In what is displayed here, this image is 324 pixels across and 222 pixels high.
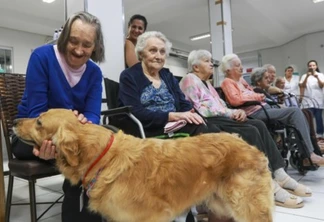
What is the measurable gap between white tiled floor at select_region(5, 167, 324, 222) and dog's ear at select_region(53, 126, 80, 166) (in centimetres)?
112

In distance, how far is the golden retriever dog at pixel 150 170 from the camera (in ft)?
3.41

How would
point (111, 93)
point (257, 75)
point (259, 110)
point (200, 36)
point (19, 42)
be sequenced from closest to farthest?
point (111, 93) → point (259, 110) → point (257, 75) → point (19, 42) → point (200, 36)

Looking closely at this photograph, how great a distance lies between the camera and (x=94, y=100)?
1549mm

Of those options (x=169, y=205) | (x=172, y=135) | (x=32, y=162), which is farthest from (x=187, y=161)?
(x=32, y=162)

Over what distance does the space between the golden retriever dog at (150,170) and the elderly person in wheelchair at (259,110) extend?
159 centimetres

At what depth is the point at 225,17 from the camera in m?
5.57

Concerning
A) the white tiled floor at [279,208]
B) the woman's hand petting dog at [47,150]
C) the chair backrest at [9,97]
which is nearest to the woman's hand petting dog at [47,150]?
the woman's hand petting dog at [47,150]

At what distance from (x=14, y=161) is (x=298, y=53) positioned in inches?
420

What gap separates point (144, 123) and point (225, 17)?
4.57 m

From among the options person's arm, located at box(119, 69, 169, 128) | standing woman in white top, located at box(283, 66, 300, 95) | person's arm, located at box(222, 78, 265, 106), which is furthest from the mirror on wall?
standing woman in white top, located at box(283, 66, 300, 95)

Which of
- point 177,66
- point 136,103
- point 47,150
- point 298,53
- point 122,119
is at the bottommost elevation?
point 47,150

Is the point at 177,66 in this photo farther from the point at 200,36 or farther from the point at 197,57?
the point at 197,57

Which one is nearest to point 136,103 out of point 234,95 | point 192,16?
point 234,95

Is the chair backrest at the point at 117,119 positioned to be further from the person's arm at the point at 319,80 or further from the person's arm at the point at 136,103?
the person's arm at the point at 319,80
